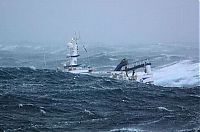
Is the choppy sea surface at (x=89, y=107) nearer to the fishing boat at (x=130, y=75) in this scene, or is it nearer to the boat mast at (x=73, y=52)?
the fishing boat at (x=130, y=75)

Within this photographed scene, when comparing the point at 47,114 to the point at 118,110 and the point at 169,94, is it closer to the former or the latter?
the point at 118,110

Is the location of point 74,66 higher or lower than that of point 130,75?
higher

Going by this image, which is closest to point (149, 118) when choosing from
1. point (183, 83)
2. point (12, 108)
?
point (12, 108)

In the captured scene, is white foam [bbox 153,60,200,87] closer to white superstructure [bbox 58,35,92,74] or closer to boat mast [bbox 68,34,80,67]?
white superstructure [bbox 58,35,92,74]

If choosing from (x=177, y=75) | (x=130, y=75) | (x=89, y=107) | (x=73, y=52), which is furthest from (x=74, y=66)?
(x=89, y=107)

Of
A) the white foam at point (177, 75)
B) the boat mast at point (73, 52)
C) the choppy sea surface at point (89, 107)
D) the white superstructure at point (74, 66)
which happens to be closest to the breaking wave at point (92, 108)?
the choppy sea surface at point (89, 107)

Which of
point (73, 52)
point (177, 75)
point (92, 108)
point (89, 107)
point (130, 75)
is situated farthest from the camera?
point (73, 52)

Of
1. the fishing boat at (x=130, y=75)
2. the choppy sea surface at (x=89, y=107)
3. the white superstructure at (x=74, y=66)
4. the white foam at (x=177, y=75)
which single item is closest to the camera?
the choppy sea surface at (x=89, y=107)

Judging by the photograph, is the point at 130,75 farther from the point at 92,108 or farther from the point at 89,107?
the point at 92,108

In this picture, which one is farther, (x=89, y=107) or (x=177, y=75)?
(x=177, y=75)
